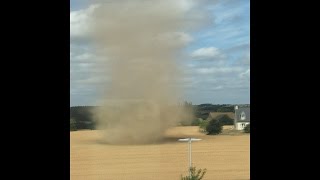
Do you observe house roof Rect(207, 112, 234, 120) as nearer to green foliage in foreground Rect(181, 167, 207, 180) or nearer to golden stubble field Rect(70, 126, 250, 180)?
golden stubble field Rect(70, 126, 250, 180)

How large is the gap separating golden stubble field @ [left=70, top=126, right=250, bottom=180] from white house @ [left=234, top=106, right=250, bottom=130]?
45 mm

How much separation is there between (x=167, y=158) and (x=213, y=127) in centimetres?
23

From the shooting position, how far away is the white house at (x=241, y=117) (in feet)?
4.44

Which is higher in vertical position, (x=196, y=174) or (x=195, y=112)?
(x=195, y=112)

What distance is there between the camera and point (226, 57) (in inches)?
58.3

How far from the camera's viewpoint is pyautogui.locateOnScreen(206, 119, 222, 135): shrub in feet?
4.87

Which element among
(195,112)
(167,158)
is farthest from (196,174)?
(195,112)

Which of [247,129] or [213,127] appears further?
[213,127]

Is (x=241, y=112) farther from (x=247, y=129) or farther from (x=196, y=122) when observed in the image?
(x=196, y=122)

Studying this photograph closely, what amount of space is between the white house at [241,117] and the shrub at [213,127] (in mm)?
74

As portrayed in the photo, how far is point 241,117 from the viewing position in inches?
55.7
